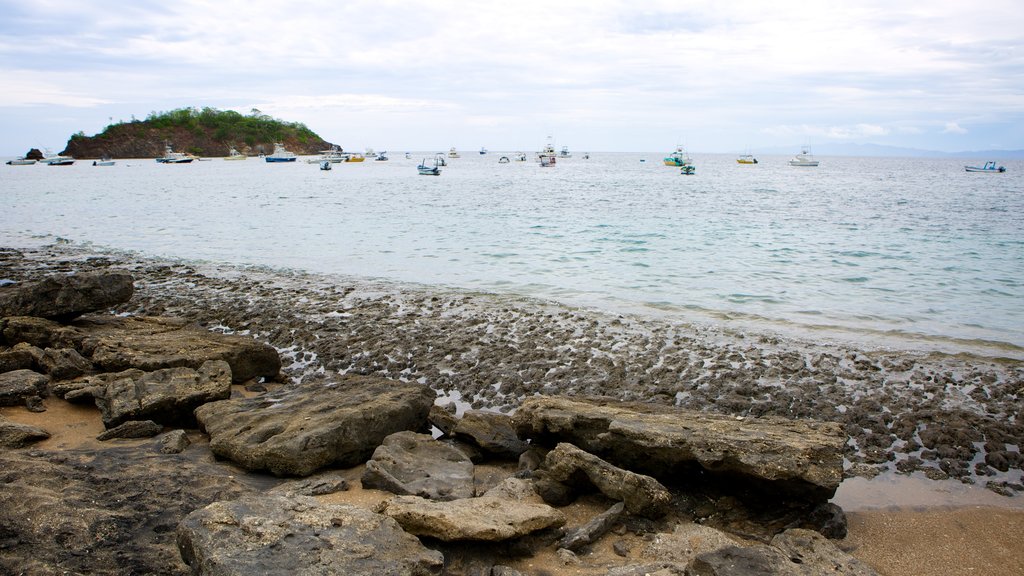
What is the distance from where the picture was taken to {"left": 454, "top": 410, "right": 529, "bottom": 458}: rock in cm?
861

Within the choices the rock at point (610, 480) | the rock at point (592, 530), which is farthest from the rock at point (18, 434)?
the rock at point (592, 530)

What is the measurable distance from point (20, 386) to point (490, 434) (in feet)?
21.8

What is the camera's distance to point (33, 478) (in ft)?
19.6

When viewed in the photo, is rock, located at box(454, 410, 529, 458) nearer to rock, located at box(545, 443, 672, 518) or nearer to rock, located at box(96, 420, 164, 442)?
rock, located at box(545, 443, 672, 518)

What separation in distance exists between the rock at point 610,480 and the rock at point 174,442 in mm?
4412

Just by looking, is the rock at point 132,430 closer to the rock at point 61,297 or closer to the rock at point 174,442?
the rock at point 174,442

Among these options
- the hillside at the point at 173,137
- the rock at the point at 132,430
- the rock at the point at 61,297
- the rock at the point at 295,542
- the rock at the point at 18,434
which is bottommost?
the rock at the point at 132,430

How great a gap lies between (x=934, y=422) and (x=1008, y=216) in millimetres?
43185

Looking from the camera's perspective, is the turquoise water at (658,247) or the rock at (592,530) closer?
the rock at (592,530)

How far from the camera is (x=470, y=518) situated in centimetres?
584

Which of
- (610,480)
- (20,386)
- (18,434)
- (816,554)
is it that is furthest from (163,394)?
(816,554)

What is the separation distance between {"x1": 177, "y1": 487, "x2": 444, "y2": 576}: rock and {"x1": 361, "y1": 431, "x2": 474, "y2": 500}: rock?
60.5 inches

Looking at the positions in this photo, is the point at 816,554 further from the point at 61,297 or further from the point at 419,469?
the point at 61,297

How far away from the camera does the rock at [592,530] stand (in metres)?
6.13
